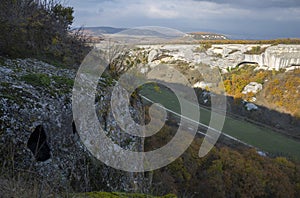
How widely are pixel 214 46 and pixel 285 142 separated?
32.4 m

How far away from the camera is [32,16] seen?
7.02 meters

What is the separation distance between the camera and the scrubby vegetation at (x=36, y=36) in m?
5.66

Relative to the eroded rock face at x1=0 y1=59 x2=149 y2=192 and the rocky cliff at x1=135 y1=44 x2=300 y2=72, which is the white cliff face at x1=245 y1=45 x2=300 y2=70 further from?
the eroded rock face at x1=0 y1=59 x2=149 y2=192

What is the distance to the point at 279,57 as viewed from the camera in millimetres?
47438

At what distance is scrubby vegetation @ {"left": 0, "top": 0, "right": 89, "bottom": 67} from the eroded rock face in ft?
2.51

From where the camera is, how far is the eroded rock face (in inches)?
142

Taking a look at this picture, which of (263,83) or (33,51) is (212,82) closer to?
(263,83)

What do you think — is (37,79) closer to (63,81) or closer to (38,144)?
(63,81)

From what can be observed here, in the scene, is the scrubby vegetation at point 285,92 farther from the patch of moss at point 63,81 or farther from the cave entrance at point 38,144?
the cave entrance at point 38,144

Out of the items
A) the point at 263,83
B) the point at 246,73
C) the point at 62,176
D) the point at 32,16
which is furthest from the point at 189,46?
the point at 62,176

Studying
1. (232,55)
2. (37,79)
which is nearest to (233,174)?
(37,79)

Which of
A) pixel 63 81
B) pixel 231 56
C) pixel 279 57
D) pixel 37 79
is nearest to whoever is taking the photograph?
pixel 37 79

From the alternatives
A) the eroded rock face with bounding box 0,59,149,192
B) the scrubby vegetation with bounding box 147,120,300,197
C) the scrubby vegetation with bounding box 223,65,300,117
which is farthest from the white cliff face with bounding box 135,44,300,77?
the eroded rock face with bounding box 0,59,149,192

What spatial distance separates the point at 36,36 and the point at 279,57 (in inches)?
1902
